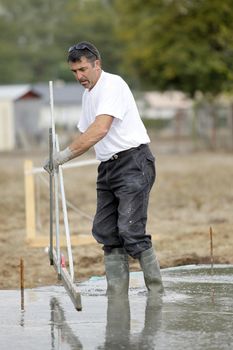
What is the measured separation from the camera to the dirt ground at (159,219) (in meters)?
→ 10.5

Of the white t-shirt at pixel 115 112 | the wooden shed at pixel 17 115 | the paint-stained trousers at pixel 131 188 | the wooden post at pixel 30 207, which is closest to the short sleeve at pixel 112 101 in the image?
the white t-shirt at pixel 115 112

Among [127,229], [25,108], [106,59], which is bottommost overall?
[127,229]

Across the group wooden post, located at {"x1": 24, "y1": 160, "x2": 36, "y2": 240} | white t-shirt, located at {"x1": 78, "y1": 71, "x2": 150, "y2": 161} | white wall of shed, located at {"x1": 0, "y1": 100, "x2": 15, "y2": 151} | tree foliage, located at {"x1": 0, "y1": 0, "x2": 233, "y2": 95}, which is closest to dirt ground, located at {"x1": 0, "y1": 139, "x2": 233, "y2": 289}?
wooden post, located at {"x1": 24, "y1": 160, "x2": 36, "y2": 240}

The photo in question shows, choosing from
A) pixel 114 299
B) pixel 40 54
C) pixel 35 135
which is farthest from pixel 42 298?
pixel 40 54

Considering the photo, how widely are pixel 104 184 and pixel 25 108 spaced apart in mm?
44502

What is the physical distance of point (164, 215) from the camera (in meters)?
15.9

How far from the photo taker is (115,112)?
24.4 feet

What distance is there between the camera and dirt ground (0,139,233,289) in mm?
10531

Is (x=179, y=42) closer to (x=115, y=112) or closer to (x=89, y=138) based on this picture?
(x=115, y=112)

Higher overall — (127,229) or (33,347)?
(127,229)

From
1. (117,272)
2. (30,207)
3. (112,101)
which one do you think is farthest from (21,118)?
(112,101)

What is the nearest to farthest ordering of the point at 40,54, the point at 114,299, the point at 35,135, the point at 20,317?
the point at 20,317, the point at 114,299, the point at 35,135, the point at 40,54

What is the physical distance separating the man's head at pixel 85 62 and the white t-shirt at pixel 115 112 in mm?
66

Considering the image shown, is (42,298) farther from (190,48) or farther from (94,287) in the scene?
(190,48)
